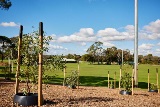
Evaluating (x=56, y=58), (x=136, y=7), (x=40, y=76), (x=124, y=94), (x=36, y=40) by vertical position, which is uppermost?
(x=136, y=7)

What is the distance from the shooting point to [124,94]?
54.7 feet

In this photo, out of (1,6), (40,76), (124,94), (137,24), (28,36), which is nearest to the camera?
(40,76)

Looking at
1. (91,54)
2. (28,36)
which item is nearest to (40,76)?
(28,36)

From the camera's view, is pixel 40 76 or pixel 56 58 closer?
pixel 40 76

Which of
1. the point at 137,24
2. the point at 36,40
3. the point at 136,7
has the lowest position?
the point at 36,40

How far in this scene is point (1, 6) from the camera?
2780cm

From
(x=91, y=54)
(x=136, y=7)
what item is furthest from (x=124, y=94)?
(x=91, y=54)

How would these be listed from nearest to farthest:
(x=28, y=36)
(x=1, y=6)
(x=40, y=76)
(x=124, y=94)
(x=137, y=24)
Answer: (x=40, y=76) → (x=28, y=36) → (x=124, y=94) → (x=137, y=24) → (x=1, y=6)

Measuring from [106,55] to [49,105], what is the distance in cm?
15352

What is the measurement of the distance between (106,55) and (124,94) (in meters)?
147

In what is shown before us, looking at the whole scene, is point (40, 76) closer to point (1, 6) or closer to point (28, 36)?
point (28, 36)

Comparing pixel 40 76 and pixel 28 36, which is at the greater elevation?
pixel 28 36

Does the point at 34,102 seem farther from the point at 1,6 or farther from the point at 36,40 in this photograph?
the point at 1,6

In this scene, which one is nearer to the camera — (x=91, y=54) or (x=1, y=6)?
(x=1, y=6)
